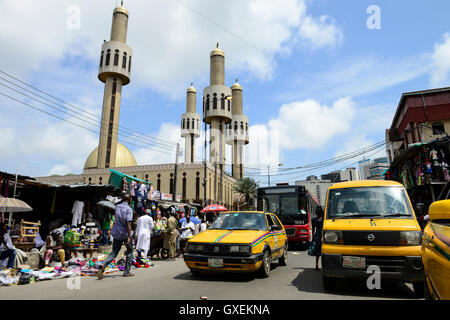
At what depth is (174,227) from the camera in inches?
435

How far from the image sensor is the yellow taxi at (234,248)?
6.27 m

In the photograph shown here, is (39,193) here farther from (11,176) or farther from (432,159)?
(432,159)

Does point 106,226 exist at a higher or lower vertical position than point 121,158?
lower

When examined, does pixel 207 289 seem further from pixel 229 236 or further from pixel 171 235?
pixel 171 235

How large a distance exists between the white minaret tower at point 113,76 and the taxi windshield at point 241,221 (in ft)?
172

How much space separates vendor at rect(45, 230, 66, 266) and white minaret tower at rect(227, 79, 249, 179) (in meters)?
72.7

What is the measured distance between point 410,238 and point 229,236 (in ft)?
12.0

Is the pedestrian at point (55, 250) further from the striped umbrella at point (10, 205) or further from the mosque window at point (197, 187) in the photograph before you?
the mosque window at point (197, 187)

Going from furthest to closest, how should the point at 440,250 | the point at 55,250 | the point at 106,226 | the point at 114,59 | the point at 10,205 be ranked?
1. the point at 114,59
2. the point at 106,226
3. the point at 10,205
4. the point at 55,250
5. the point at 440,250

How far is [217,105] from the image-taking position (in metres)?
71.0

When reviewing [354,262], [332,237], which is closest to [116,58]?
[332,237]

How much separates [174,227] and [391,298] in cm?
788
